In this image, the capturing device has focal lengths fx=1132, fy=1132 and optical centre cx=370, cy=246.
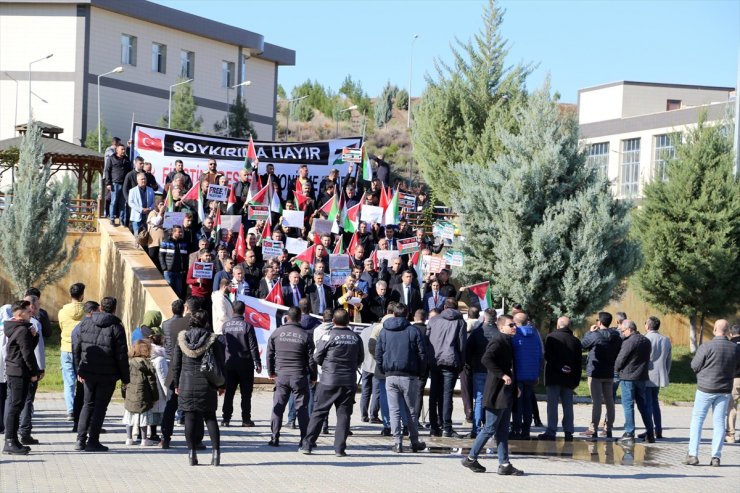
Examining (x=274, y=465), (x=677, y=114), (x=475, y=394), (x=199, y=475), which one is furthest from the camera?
(x=677, y=114)

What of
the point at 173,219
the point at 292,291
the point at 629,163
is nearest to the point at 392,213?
the point at 173,219

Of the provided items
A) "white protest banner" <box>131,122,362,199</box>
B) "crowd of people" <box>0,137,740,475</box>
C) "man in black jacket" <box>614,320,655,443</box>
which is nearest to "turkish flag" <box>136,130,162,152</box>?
"white protest banner" <box>131,122,362,199</box>

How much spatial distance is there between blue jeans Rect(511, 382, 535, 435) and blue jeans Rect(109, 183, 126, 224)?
1161 cm

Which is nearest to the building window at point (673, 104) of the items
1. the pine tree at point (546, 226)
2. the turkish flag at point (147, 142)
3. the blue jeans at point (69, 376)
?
the pine tree at point (546, 226)

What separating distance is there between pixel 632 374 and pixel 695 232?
1494 centimetres

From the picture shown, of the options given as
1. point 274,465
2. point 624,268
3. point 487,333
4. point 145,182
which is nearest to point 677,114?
point 624,268

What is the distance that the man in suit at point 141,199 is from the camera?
2342 centimetres

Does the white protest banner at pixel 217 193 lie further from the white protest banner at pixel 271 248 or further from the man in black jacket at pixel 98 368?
the man in black jacket at pixel 98 368

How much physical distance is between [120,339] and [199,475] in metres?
2.21

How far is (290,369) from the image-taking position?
14.6 metres

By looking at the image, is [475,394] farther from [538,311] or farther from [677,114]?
[677,114]

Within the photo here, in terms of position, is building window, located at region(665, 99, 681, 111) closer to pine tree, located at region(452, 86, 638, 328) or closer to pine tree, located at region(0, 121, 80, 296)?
pine tree, located at region(452, 86, 638, 328)

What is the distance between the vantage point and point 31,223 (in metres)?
24.8

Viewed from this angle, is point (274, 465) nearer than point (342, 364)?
Yes
